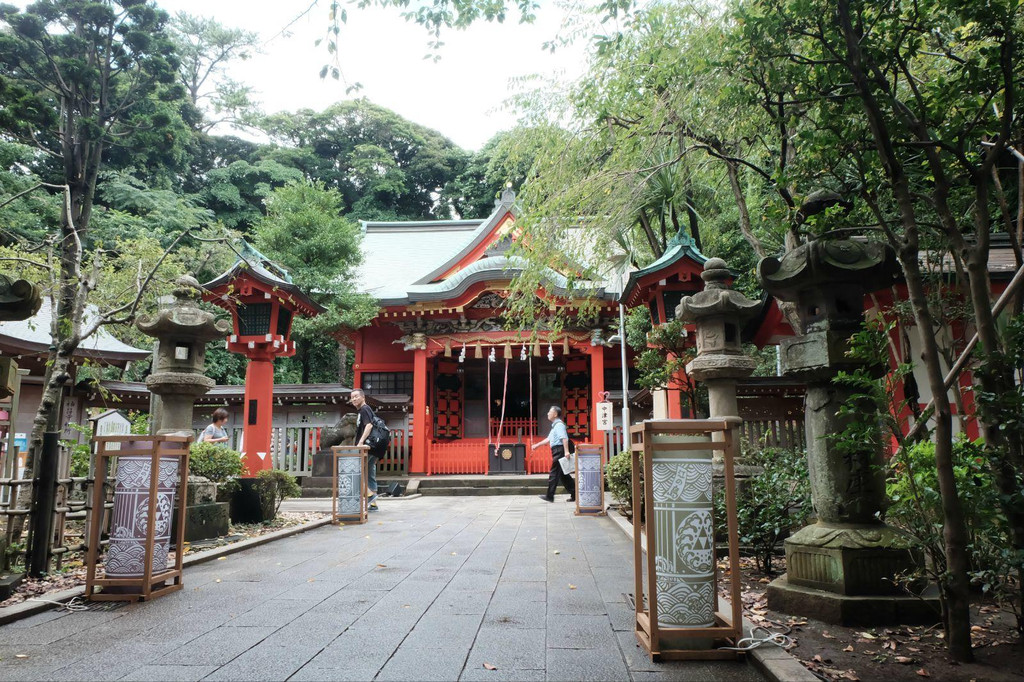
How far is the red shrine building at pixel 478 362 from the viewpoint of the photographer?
1633 cm

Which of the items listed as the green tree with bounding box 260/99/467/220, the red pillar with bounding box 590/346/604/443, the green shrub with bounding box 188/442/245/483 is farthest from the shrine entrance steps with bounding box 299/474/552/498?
the green tree with bounding box 260/99/467/220

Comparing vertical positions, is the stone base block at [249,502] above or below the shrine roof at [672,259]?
below

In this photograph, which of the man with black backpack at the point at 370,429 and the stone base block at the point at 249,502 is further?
the man with black backpack at the point at 370,429

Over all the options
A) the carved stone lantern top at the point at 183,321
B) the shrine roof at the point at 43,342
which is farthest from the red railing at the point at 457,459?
the carved stone lantern top at the point at 183,321

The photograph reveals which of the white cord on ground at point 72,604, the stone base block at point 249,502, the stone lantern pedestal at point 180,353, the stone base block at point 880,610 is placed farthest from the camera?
the stone base block at point 249,502

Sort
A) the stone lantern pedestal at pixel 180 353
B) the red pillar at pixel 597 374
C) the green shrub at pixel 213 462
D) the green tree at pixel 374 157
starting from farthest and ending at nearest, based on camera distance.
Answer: the green tree at pixel 374 157
the red pillar at pixel 597 374
the stone lantern pedestal at pixel 180 353
the green shrub at pixel 213 462

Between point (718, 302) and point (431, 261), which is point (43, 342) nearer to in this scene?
point (431, 261)

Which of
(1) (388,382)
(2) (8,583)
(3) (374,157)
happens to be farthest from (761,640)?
(3) (374,157)

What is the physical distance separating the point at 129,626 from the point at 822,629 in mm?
3982

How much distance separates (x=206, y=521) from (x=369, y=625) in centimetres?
427

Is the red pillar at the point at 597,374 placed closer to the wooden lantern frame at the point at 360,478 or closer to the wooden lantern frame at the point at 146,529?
the wooden lantern frame at the point at 360,478

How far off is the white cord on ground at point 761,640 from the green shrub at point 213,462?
260 inches

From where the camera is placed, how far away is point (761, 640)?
10.8ft

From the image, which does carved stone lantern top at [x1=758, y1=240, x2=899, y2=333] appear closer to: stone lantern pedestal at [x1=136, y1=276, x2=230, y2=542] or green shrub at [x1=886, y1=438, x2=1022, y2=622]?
green shrub at [x1=886, y1=438, x2=1022, y2=622]
